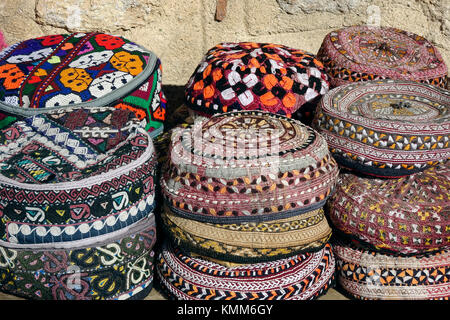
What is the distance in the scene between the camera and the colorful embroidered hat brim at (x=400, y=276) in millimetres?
1898

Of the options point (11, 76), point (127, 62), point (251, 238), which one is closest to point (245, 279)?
point (251, 238)

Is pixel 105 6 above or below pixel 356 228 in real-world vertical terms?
above

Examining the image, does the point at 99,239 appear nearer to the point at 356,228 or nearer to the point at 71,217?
the point at 71,217

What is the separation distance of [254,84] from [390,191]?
0.69m

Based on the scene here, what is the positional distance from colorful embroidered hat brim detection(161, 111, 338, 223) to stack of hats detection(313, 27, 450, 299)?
0.43ft

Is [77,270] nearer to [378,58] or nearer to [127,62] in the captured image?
[127,62]

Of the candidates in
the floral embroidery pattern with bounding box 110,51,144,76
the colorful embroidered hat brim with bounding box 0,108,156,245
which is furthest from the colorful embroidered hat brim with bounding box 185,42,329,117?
the colorful embroidered hat brim with bounding box 0,108,156,245

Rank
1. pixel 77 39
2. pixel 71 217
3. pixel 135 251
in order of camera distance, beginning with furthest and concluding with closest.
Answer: pixel 77 39, pixel 135 251, pixel 71 217

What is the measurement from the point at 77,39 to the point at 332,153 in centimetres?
136

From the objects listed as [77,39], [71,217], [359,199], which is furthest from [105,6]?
[359,199]

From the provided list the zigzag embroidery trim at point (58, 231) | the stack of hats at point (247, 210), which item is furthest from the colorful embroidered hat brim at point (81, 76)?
the zigzag embroidery trim at point (58, 231)

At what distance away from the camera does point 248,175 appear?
66.6 inches

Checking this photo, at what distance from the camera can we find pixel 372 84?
7.13 ft

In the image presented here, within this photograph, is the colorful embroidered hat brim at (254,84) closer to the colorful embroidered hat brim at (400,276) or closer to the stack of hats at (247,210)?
the stack of hats at (247,210)
